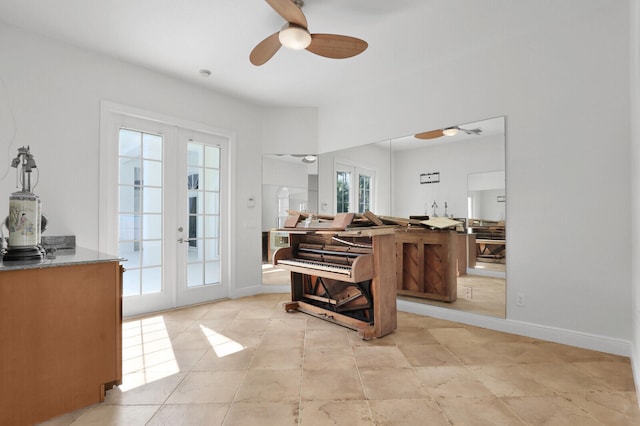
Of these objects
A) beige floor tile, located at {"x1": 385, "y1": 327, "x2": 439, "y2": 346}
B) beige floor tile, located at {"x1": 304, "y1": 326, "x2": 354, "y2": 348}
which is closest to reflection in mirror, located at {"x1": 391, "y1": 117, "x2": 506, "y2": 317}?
beige floor tile, located at {"x1": 385, "y1": 327, "x2": 439, "y2": 346}

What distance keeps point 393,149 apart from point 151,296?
358 centimetres

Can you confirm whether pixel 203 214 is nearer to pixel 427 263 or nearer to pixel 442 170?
pixel 427 263

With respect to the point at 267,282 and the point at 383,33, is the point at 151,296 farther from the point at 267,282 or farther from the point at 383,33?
the point at 383,33

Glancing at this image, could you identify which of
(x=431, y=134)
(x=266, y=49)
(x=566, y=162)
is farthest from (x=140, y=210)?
(x=566, y=162)

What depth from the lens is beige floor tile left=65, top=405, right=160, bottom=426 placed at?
178 centimetres

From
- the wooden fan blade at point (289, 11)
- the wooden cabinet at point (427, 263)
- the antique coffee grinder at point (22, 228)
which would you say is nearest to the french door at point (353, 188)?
the wooden cabinet at point (427, 263)

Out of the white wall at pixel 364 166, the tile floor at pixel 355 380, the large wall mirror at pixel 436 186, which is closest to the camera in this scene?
the tile floor at pixel 355 380

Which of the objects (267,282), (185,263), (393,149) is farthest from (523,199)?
(185,263)

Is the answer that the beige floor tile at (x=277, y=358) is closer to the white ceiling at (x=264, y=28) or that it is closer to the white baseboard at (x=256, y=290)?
the white baseboard at (x=256, y=290)

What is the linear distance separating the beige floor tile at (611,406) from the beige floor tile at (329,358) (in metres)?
1.44

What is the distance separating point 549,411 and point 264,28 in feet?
12.0

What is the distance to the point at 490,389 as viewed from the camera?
2.11m

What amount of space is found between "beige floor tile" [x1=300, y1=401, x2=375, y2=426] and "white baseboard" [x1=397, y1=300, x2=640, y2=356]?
2.02 metres

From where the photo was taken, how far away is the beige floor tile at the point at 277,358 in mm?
2459
